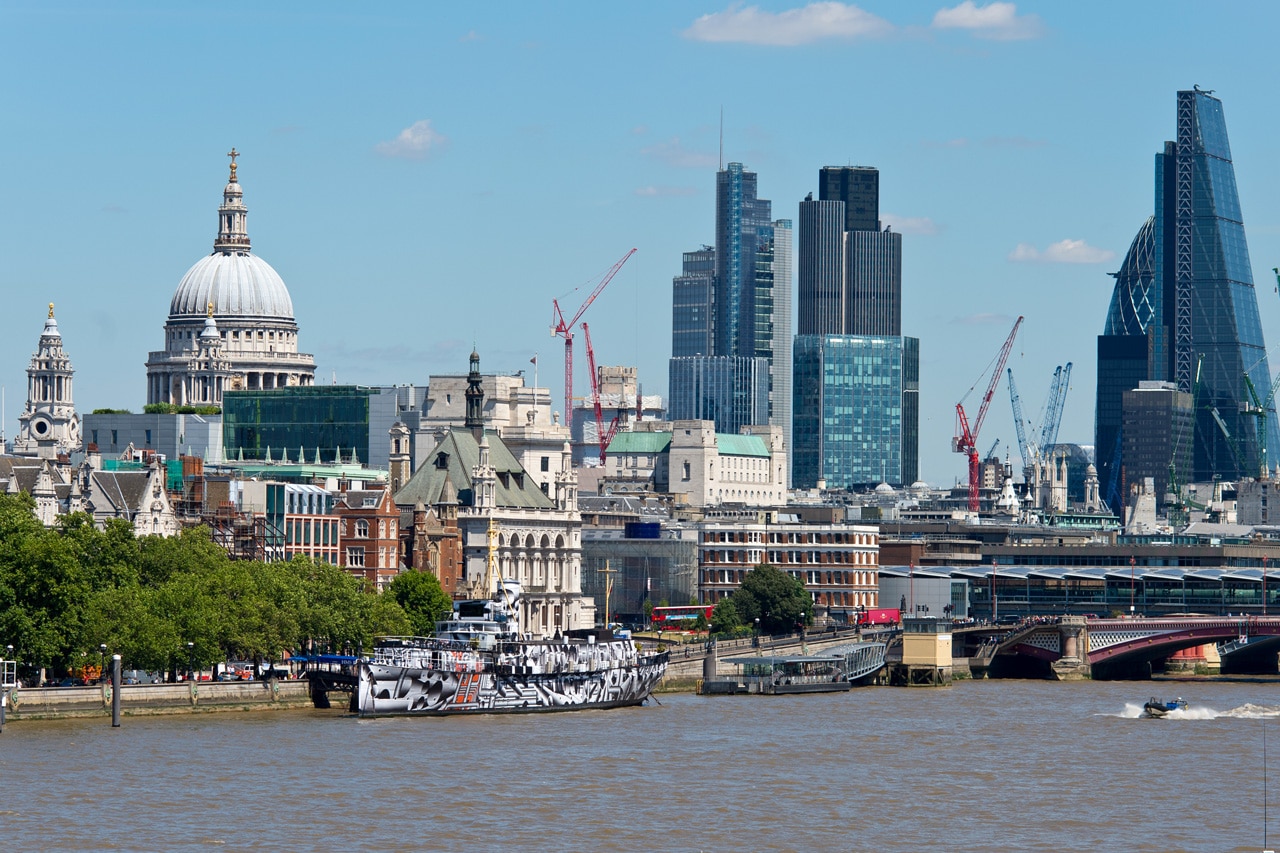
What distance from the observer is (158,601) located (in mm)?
114938

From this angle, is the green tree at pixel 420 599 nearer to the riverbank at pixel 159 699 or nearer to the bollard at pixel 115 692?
the riverbank at pixel 159 699

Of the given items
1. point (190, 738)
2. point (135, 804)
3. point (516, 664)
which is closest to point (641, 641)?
point (516, 664)

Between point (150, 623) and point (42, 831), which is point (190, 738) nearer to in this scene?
point (150, 623)

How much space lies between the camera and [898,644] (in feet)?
517

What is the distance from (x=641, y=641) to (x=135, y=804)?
82665 mm

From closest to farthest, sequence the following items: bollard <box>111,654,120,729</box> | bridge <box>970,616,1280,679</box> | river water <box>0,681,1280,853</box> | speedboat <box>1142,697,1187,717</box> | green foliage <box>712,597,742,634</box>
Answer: river water <box>0,681,1280,853</box> < bollard <box>111,654,120,729</box> < speedboat <box>1142,697,1187,717</box> < bridge <box>970,616,1280,679</box> < green foliage <box>712,597,742,634</box>

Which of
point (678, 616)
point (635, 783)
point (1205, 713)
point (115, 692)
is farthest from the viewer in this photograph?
point (678, 616)

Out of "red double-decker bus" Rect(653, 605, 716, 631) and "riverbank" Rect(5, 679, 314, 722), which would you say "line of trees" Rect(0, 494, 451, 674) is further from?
"red double-decker bus" Rect(653, 605, 716, 631)

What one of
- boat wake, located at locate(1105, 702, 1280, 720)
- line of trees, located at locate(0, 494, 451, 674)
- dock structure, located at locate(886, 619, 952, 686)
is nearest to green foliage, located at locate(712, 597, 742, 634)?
dock structure, located at locate(886, 619, 952, 686)

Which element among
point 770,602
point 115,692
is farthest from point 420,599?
point 770,602

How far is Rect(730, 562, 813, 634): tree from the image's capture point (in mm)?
187125

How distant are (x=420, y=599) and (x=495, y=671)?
24.8m

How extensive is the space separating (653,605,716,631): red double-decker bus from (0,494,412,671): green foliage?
5330 centimetres

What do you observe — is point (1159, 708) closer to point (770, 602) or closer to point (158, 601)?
point (158, 601)
